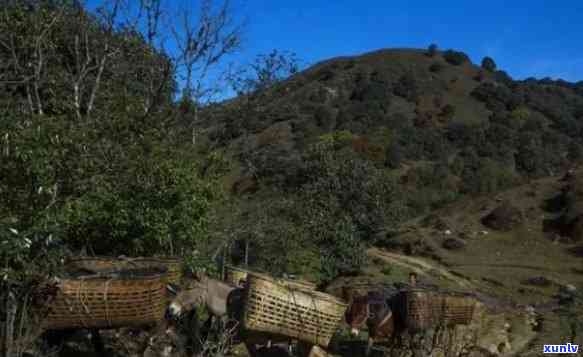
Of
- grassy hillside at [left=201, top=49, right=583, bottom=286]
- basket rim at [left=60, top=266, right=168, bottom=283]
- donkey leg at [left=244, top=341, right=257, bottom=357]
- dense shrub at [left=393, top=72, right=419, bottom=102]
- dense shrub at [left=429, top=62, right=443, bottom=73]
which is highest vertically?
dense shrub at [left=429, top=62, right=443, bottom=73]

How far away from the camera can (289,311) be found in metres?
5.68

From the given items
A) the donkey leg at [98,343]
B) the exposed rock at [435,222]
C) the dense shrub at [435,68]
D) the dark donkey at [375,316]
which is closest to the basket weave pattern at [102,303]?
the donkey leg at [98,343]

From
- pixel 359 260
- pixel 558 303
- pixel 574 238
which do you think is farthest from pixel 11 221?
pixel 574 238

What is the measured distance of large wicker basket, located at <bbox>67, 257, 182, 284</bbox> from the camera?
20.6 feet

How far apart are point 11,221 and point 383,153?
156ft

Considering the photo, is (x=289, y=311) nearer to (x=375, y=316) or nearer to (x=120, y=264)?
(x=120, y=264)

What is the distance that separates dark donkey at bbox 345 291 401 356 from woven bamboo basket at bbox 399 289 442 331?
268 millimetres

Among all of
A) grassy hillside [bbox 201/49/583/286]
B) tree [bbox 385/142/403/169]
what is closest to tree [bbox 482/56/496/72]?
grassy hillside [bbox 201/49/583/286]

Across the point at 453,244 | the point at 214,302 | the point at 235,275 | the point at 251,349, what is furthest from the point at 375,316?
the point at 453,244

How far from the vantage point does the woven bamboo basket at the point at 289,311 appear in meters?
5.52

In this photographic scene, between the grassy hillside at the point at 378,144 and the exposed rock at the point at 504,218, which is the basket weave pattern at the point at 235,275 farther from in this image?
the exposed rock at the point at 504,218

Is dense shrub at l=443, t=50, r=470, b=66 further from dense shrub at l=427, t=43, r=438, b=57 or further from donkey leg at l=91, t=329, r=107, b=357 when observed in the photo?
donkey leg at l=91, t=329, r=107, b=357

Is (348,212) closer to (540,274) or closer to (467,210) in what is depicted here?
(540,274)

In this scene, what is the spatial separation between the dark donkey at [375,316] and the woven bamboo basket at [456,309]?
559 millimetres
